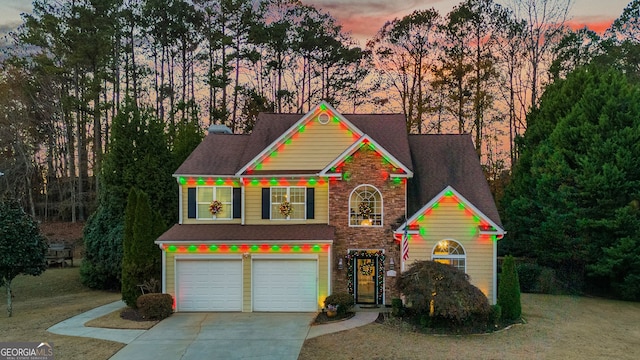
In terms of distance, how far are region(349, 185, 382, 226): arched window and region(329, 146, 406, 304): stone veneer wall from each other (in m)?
0.16

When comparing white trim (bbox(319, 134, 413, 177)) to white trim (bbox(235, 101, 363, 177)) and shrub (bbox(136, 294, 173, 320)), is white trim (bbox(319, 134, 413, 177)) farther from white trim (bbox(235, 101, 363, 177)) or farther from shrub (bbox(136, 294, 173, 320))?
shrub (bbox(136, 294, 173, 320))

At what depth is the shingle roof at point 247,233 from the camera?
633 inches

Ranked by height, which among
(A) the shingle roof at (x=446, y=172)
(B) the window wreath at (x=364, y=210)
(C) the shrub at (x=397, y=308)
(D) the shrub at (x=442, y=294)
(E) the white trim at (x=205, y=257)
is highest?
(A) the shingle roof at (x=446, y=172)

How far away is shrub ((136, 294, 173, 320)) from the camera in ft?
49.7

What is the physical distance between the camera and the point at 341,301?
14.9 metres

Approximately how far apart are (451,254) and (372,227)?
121 inches

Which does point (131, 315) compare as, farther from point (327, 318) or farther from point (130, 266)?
point (327, 318)

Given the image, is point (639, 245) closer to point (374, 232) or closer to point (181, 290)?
point (374, 232)

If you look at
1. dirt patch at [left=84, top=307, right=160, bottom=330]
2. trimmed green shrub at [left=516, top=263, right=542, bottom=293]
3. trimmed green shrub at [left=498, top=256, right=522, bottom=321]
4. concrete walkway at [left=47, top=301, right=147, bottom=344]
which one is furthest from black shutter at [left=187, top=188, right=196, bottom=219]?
trimmed green shrub at [left=516, top=263, right=542, bottom=293]

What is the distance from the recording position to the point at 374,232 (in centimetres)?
1678

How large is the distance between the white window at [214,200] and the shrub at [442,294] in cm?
787

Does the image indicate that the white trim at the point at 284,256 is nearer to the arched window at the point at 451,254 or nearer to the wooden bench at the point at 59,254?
the arched window at the point at 451,254

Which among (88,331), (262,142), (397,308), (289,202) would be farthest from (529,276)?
(88,331)

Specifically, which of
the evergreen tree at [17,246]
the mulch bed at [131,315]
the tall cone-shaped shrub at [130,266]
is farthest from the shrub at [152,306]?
the evergreen tree at [17,246]
